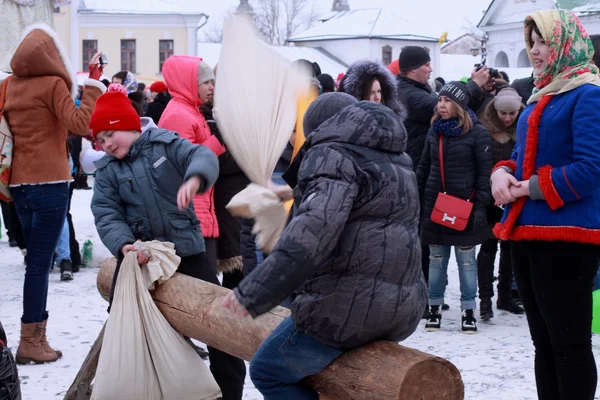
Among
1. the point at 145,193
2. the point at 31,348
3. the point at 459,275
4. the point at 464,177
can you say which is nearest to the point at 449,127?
the point at 464,177

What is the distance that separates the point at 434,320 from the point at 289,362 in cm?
354

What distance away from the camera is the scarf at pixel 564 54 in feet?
11.8

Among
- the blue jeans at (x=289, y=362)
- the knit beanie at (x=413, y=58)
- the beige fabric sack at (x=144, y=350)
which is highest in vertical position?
the knit beanie at (x=413, y=58)

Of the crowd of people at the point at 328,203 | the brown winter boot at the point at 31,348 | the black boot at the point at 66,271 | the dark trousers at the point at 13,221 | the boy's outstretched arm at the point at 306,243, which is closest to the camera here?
the boy's outstretched arm at the point at 306,243

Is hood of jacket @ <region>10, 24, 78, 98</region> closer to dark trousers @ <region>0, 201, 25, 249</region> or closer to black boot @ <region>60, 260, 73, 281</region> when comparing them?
black boot @ <region>60, 260, 73, 281</region>

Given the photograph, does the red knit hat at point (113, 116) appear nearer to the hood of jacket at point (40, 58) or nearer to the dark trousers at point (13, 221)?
the hood of jacket at point (40, 58)

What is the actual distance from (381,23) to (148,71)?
53.1ft

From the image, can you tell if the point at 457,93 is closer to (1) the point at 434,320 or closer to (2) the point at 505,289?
(1) the point at 434,320

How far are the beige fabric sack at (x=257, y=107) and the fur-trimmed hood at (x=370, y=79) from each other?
214cm

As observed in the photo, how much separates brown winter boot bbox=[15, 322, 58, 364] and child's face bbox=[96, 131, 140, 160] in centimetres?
174

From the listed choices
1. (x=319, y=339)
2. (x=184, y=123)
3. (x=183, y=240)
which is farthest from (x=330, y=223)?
(x=184, y=123)

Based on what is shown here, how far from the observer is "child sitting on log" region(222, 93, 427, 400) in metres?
2.75

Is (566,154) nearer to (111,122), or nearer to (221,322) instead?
(221,322)

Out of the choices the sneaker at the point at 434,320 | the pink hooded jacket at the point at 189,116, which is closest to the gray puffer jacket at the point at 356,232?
the pink hooded jacket at the point at 189,116
